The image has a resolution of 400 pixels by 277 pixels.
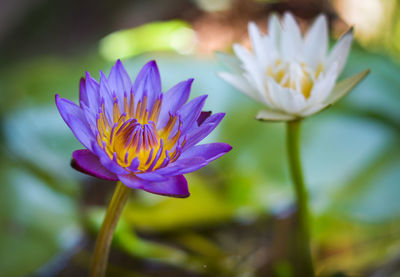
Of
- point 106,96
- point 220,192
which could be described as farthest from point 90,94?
point 220,192

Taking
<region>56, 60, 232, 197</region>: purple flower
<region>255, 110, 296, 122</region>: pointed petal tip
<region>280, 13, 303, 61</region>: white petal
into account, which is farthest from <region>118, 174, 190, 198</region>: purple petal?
<region>280, 13, 303, 61</region>: white petal

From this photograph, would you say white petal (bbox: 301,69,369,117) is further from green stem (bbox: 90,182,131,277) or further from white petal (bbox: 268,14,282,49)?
green stem (bbox: 90,182,131,277)

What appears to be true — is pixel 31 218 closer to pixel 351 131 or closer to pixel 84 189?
pixel 84 189

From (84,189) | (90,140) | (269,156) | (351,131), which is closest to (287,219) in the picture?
(269,156)

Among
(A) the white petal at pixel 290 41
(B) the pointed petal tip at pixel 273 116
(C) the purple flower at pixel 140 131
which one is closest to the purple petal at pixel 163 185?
(C) the purple flower at pixel 140 131

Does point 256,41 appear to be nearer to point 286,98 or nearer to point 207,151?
point 286,98

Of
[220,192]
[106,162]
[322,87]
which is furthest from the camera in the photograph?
[220,192]
